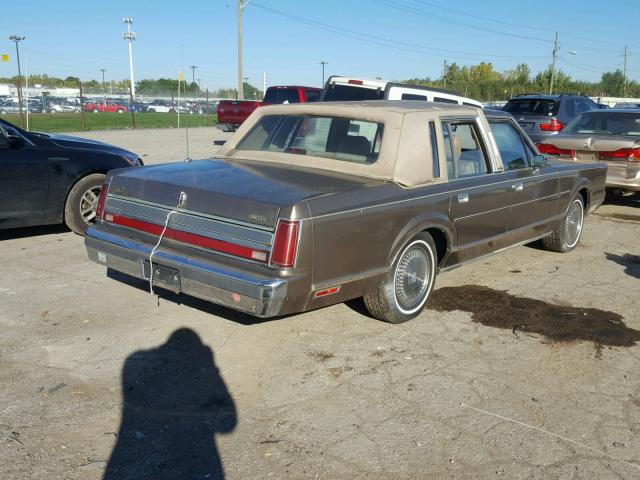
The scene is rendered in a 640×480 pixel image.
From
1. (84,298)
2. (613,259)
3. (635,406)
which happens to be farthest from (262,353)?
(613,259)

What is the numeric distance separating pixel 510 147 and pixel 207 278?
3560 millimetres

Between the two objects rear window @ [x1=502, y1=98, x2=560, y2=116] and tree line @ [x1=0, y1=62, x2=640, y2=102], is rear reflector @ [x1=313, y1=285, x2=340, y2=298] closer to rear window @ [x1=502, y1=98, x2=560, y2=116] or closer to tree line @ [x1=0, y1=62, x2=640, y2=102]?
rear window @ [x1=502, y1=98, x2=560, y2=116]

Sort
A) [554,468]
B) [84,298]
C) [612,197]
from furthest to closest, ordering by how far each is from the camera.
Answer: [612,197]
[84,298]
[554,468]

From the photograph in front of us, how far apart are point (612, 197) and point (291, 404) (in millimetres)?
9822

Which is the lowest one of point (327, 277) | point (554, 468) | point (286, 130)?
point (554, 468)

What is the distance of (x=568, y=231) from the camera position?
7297mm

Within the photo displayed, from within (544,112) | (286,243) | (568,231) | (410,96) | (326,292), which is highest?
(410,96)

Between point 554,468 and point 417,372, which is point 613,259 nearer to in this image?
point 417,372

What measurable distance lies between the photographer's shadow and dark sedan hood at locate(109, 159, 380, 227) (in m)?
1.01

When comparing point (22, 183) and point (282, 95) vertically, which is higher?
point (282, 95)

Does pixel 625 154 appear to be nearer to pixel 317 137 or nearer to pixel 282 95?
pixel 317 137

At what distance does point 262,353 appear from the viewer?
4332 millimetres

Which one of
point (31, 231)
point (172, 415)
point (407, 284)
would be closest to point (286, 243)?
point (172, 415)

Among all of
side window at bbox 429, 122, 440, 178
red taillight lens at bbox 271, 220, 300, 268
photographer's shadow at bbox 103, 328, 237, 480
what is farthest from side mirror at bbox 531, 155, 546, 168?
photographer's shadow at bbox 103, 328, 237, 480
